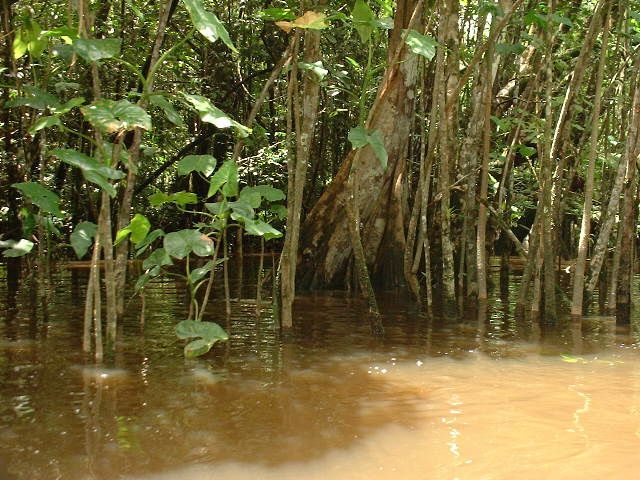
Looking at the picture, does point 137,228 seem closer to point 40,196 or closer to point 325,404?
point 40,196

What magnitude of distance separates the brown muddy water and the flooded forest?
0.05 feet

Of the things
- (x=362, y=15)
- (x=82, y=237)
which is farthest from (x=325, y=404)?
(x=362, y=15)

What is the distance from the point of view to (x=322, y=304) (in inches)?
246

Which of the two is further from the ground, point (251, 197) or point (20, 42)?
point (20, 42)

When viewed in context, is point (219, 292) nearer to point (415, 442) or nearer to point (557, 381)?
point (557, 381)

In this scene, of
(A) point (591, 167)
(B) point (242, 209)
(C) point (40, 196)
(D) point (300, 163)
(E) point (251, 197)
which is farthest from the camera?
(A) point (591, 167)

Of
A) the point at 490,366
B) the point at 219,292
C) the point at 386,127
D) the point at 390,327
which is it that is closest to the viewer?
the point at 490,366

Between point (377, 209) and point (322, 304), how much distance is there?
3.96 feet

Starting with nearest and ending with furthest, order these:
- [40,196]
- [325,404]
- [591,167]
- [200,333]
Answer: [325,404] < [200,333] < [40,196] < [591,167]

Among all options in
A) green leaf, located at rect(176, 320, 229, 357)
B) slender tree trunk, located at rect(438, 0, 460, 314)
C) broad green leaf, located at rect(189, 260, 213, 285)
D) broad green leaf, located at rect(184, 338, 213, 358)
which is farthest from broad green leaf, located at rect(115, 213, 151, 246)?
slender tree trunk, located at rect(438, 0, 460, 314)

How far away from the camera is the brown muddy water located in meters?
2.54

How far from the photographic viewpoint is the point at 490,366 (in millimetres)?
4000

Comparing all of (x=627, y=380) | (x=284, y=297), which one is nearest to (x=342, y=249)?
(x=284, y=297)

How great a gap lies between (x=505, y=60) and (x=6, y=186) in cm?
631
